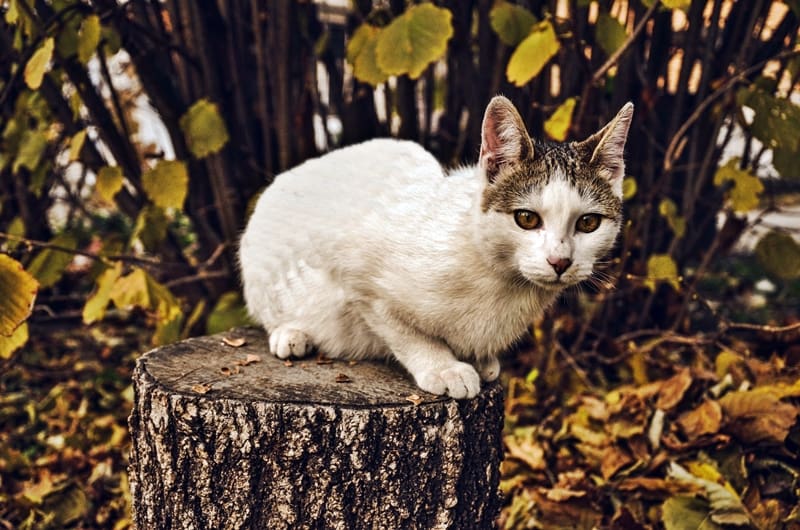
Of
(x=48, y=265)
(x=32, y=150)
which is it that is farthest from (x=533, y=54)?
(x=32, y=150)

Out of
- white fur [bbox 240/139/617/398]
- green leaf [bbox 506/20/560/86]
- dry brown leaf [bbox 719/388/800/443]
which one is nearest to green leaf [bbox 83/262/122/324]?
white fur [bbox 240/139/617/398]

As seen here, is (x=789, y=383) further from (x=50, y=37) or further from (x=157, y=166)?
(x=50, y=37)

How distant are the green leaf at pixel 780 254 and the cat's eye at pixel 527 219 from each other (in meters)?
1.43

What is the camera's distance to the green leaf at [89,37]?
95.3 inches

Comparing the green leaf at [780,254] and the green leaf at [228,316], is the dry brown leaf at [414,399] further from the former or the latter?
the green leaf at [780,254]

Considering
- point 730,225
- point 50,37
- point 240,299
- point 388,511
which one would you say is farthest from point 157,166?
point 730,225

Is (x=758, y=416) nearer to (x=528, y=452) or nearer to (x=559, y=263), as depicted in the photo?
(x=528, y=452)

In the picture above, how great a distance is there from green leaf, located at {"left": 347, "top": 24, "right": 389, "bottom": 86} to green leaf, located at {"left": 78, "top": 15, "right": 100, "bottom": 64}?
86cm

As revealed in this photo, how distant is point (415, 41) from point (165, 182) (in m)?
1.06

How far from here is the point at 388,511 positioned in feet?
6.17

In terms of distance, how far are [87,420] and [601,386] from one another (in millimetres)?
2290

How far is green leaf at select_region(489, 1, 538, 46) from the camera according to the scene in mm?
2469

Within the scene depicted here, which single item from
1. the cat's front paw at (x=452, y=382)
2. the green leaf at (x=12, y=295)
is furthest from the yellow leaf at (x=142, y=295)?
the cat's front paw at (x=452, y=382)

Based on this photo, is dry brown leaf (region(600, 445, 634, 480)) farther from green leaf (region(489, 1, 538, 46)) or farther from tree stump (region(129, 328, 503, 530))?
green leaf (region(489, 1, 538, 46))
